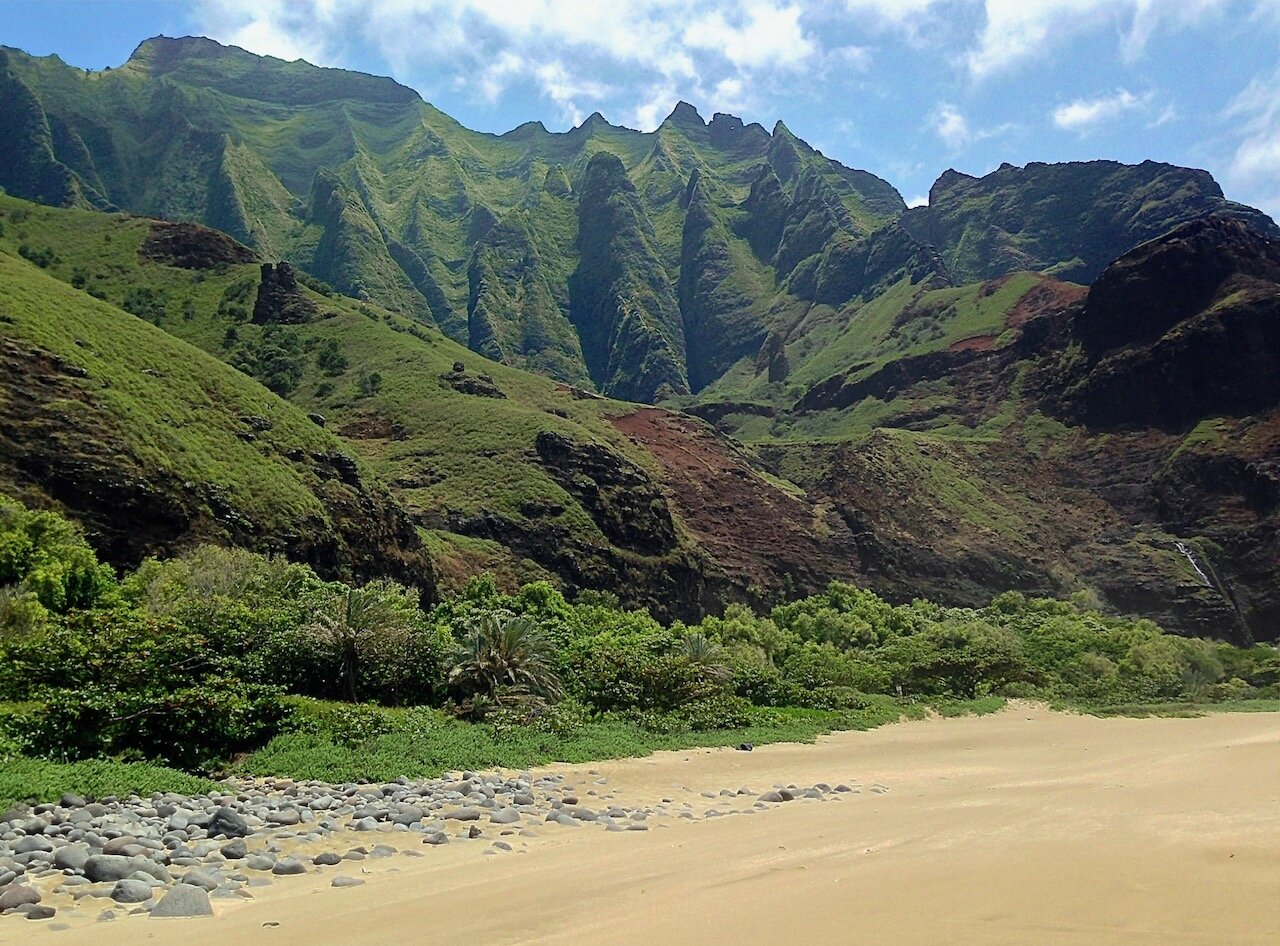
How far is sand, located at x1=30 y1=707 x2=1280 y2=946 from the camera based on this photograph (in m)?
6.41

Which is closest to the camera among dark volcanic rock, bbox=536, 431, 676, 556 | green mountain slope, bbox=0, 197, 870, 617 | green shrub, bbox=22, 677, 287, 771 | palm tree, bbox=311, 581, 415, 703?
green shrub, bbox=22, 677, 287, 771

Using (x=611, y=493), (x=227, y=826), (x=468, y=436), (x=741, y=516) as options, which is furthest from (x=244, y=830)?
(x=741, y=516)

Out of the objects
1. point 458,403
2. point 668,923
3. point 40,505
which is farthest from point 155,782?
point 458,403

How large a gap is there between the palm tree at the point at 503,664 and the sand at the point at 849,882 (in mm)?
11857

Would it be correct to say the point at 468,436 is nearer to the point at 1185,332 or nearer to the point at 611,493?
the point at 611,493

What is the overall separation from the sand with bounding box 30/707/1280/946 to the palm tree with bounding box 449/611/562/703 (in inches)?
467

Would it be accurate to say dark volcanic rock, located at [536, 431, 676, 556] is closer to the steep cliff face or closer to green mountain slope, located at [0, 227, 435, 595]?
green mountain slope, located at [0, 227, 435, 595]

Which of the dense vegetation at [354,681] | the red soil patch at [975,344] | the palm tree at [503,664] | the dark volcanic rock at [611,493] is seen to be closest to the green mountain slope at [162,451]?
the dense vegetation at [354,681]

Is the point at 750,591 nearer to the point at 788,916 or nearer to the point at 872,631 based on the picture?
the point at 872,631

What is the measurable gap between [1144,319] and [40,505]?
503 ft

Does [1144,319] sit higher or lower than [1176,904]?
higher

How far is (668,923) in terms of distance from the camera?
22.3ft

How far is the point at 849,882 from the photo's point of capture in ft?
26.5

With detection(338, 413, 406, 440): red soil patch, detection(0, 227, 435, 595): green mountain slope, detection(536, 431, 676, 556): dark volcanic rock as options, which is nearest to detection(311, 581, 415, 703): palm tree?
detection(0, 227, 435, 595): green mountain slope
